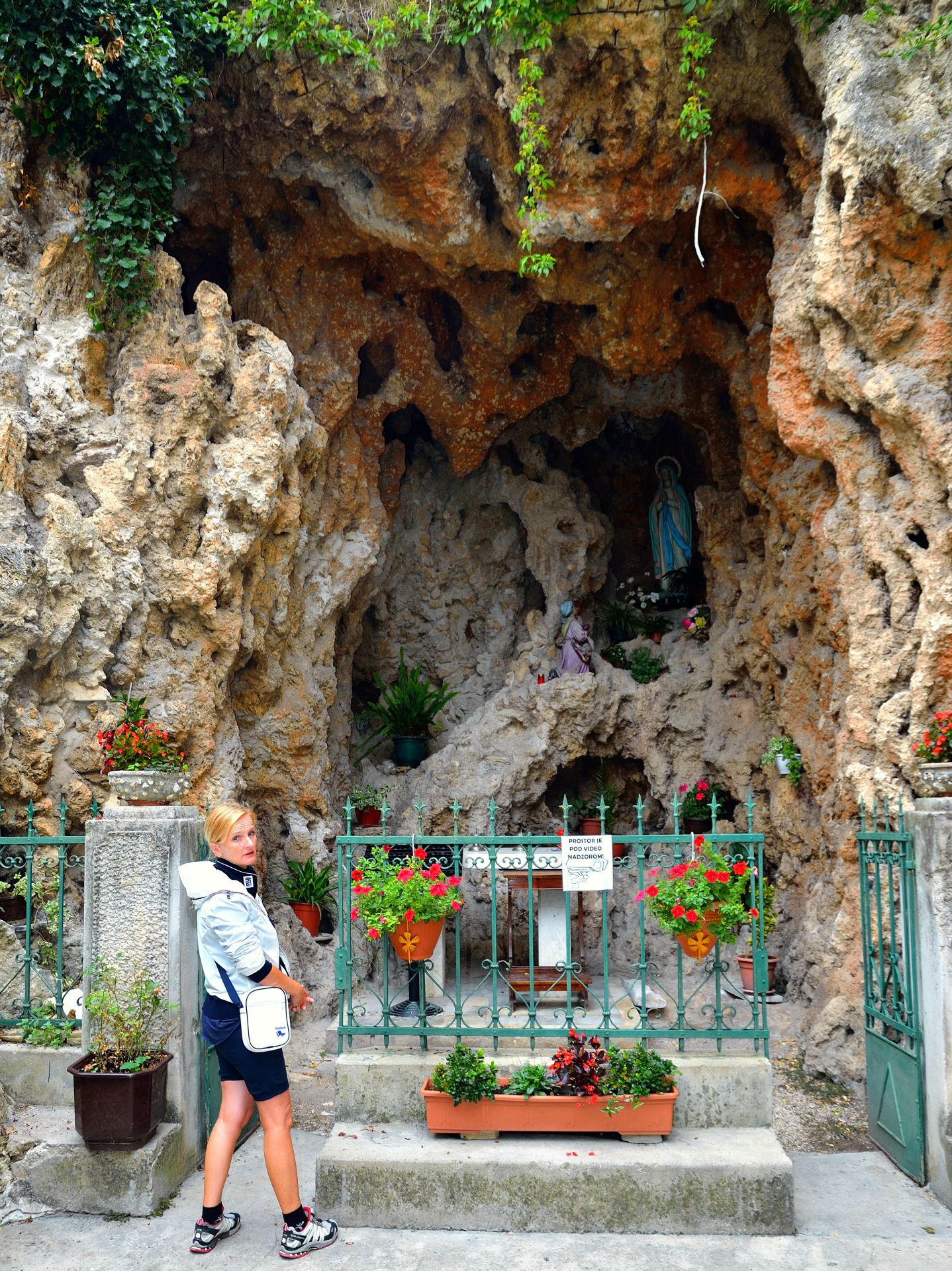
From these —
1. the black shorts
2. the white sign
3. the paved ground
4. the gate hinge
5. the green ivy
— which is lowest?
the paved ground

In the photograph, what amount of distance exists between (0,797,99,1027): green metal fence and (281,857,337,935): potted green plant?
7.85 ft

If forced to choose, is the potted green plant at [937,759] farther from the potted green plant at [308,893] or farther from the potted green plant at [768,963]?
the potted green plant at [308,893]

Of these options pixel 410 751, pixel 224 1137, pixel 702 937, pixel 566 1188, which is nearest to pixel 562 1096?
pixel 566 1188

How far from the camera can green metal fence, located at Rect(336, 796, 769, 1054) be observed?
4.80 m

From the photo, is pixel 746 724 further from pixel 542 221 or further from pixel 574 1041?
pixel 574 1041

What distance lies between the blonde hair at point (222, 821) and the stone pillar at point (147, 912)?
874mm

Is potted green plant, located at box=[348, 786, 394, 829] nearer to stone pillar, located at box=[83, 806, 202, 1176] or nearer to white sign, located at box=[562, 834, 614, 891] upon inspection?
stone pillar, located at box=[83, 806, 202, 1176]

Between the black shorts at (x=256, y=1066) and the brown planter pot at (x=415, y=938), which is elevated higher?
the brown planter pot at (x=415, y=938)

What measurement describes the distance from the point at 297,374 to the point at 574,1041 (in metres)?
7.58

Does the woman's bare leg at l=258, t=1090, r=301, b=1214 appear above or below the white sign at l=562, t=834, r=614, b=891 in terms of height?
below

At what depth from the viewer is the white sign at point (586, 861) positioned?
193 inches

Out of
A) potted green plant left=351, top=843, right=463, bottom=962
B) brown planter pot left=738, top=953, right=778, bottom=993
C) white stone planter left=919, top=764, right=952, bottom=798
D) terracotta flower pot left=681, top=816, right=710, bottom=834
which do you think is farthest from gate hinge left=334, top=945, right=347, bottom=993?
terracotta flower pot left=681, top=816, right=710, bottom=834

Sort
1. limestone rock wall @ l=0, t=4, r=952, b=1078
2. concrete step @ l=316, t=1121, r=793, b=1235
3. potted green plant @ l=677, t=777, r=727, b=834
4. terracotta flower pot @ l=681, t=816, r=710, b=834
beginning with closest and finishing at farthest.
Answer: concrete step @ l=316, t=1121, r=793, b=1235, limestone rock wall @ l=0, t=4, r=952, b=1078, potted green plant @ l=677, t=777, r=727, b=834, terracotta flower pot @ l=681, t=816, r=710, b=834

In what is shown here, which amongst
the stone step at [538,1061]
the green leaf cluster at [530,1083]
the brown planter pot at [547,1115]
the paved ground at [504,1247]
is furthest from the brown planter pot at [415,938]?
the paved ground at [504,1247]
